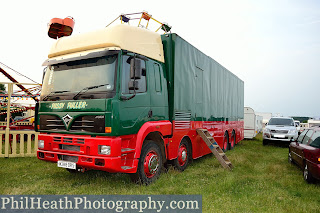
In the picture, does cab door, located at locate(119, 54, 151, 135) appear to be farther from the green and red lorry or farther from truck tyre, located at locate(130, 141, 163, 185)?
truck tyre, located at locate(130, 141, 163, 185)

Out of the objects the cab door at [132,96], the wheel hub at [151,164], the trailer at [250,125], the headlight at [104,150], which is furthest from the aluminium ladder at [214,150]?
the trailer at [250,125]

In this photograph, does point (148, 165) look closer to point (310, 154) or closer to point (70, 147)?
point (70, 147)

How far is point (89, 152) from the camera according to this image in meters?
4.96

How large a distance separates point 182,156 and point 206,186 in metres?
1.60

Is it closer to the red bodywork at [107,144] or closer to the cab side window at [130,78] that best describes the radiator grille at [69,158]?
the red bodywork at [107,144]

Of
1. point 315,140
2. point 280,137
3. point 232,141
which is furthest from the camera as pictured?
point 280,137

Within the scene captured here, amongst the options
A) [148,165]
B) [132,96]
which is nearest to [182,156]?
[148,165]

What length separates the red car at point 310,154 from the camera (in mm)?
5688

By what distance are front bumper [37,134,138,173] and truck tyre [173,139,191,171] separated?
2078 millimetres

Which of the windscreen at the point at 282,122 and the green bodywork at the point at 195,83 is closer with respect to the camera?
the green bodywork at the point at 195,83

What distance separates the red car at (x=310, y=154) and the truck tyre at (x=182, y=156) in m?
3.01

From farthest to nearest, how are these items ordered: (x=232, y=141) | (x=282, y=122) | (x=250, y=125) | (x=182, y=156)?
(x=250, y=125) < (x=282, y=122) < (x=232, y=141) < (x=182, y=156)

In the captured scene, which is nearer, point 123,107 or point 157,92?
point 123,107

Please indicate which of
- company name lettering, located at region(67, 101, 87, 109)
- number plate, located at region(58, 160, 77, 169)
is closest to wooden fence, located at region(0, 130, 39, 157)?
number plate, located at region(58, 160, 77, 169)
